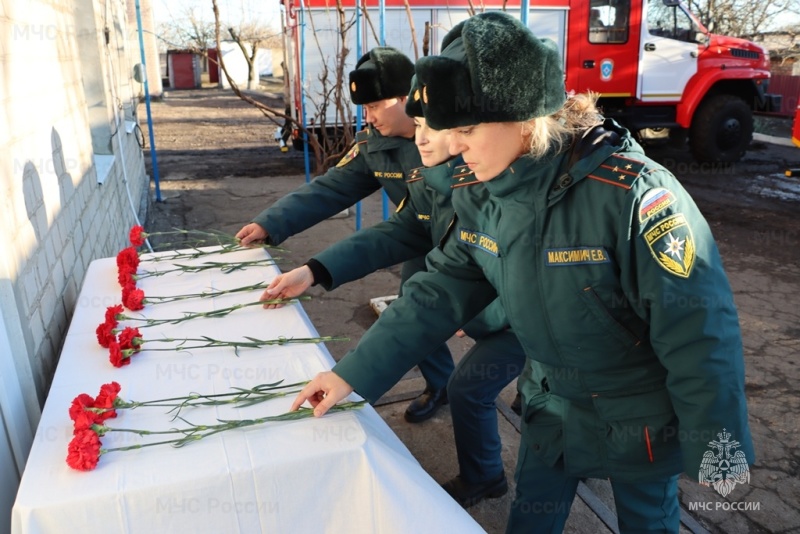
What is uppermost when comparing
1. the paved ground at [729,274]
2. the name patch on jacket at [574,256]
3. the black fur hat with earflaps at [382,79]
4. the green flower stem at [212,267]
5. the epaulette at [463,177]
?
the black fur hat with earflaps at [382,79]

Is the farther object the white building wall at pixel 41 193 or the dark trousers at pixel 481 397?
the dark trousers at pixel 481 397

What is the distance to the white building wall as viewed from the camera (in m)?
1.63

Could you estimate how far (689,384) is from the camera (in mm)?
1287

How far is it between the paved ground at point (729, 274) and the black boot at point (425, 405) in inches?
1.6

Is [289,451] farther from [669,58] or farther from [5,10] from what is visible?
[669,58]

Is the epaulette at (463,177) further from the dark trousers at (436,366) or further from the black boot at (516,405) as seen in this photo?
the black boot at (516,405)

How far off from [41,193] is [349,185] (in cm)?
124

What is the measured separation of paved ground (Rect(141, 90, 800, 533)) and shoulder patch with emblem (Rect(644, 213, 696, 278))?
1.41m

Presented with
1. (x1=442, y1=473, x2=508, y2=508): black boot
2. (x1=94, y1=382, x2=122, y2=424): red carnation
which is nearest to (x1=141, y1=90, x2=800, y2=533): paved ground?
(x1=442, y1=473, x2=508, y2=508): black boot

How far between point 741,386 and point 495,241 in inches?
23.4

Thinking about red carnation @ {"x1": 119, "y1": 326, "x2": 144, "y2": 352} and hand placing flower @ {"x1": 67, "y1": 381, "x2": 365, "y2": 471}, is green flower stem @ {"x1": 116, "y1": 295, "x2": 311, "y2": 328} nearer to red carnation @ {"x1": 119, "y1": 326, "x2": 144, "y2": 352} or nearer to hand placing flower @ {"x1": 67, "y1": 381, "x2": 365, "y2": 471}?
red carnation @ {"x1": 119, "y1": 326, "x2": 144, "y2": 352}

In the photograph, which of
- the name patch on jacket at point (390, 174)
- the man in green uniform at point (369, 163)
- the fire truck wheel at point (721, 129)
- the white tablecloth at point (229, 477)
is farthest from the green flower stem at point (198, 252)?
the fire truck wheel at point (721, 129)

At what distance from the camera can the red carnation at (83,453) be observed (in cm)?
117

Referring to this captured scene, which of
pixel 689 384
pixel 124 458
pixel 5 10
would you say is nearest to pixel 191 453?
pixel 124 458
